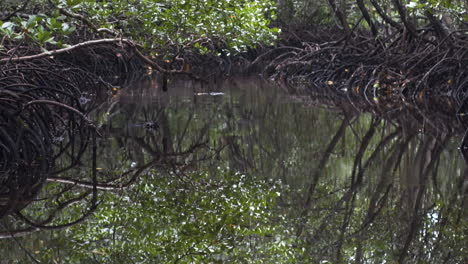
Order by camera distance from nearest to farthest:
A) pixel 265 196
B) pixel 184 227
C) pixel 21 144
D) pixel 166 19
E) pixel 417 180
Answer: pixel 184 227 → pixel 265 196 → pixel 417 180 → pixel 21 144 → pixel 166 19

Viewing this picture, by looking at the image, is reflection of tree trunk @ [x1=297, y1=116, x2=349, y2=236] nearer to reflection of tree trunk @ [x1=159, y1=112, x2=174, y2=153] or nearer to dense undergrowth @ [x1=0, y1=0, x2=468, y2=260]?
dense undergrowth @ [x1=0, y1=0, x2=468, y2=260]

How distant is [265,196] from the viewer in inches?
166

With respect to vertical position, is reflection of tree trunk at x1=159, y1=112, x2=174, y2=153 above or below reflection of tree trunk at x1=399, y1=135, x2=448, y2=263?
above

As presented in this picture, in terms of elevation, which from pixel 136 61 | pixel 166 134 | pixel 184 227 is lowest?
pixel 184 227

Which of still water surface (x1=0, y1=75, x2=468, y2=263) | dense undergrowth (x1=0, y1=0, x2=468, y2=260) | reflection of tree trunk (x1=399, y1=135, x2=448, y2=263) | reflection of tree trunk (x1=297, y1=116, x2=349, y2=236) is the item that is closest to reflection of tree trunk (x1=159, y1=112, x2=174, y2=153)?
still water surface (x1=0, y1=75, x2=468, y2=263)

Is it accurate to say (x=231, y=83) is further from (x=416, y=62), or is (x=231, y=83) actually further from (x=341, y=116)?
(x=341, y=116)

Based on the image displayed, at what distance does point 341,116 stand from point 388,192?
430cm

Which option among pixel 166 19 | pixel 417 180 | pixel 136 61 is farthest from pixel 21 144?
pixel 136 61

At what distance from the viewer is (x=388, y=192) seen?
420cm

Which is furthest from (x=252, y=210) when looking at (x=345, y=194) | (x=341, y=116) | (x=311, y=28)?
(x=311, y=28)

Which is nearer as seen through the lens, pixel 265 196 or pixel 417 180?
pixel 265 196

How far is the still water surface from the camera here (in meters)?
3.11

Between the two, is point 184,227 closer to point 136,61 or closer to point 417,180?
point 417,180

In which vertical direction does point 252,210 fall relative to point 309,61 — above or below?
below
